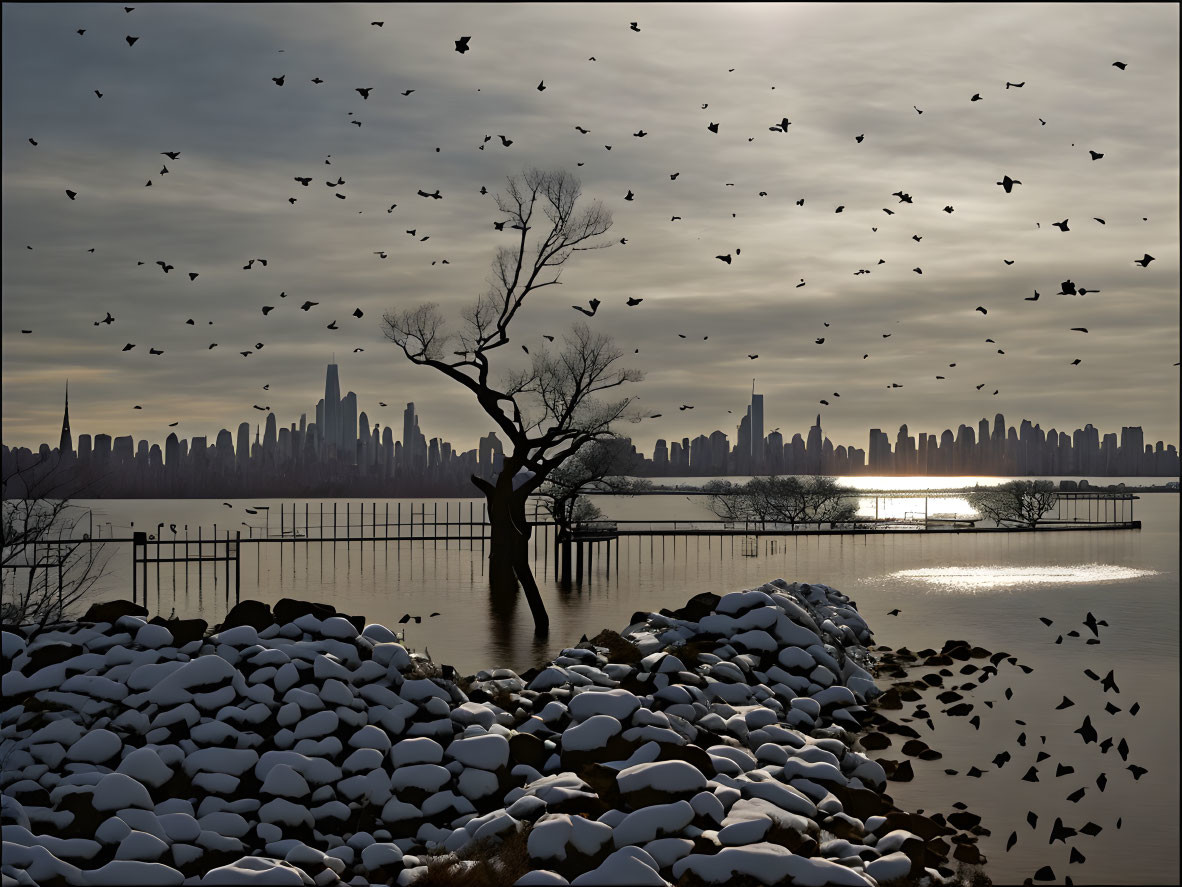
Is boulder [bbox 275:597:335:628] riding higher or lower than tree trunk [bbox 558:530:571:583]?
higher

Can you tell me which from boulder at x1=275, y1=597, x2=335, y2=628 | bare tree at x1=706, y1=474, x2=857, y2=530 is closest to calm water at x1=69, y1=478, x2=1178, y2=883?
boulder at x1=275, y1=597, x2=335, y2=628

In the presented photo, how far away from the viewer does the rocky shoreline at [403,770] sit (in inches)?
358

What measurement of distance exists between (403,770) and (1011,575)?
31473mm

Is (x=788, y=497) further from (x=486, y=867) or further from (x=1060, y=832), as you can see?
(x=486, y=867)

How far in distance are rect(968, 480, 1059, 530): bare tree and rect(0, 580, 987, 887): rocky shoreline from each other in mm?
62164

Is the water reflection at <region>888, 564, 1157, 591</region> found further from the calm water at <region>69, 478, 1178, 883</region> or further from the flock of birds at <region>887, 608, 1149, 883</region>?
the flock of birds at <region>887, 608, 1149, 883</region>

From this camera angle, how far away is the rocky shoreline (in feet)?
29.9

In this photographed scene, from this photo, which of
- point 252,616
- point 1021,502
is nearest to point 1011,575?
point 252,616

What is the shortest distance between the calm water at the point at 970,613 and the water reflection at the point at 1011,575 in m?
0.10

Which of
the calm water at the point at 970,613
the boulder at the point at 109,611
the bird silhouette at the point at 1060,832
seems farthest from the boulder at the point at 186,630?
the bird silhouette at the point at 1060,832

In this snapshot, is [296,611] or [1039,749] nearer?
[1039,749]

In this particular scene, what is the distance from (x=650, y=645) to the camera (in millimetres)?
16938

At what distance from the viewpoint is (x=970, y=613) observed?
2717cm

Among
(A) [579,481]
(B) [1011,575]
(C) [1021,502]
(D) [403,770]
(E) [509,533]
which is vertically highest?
(A) [579,481]
